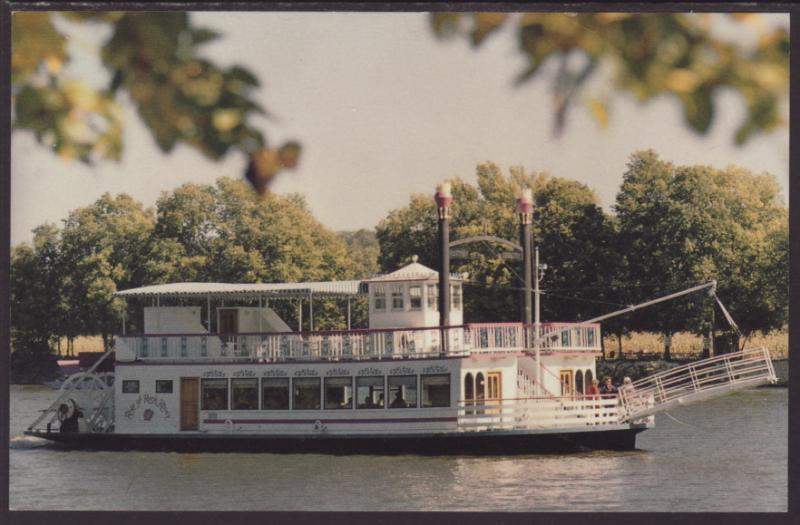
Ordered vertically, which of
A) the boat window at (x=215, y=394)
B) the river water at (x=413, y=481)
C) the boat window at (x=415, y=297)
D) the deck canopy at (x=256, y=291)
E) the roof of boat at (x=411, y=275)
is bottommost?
the river water at (x=413, y=481)

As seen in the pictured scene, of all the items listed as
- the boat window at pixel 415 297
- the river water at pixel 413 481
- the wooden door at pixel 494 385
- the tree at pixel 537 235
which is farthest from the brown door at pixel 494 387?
the tree at pixel 537 235

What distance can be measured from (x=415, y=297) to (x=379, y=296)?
64cm

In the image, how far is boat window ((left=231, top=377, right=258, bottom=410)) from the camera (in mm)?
24453

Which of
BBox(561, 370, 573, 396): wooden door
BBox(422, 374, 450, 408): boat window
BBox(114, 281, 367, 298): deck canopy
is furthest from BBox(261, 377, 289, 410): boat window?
BBox(561, 370, 573, 396): wooden door

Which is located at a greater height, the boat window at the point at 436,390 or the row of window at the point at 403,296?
the row of window at the point at 403,296

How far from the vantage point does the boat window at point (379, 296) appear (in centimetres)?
2483

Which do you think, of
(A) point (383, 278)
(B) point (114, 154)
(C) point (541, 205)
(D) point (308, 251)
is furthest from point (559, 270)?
(B) point (114, 154)

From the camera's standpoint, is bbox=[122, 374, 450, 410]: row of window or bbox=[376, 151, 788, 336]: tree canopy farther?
bbox=[376, 151, 788, 336]: tree canopy

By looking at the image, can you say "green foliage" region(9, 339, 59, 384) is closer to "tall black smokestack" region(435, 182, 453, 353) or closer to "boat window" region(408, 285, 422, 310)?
"boat window" region(408, 285, 422, 310)

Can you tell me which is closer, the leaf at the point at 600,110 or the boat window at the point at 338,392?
the leaf at the point at 600,110

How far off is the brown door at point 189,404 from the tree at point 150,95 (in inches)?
762

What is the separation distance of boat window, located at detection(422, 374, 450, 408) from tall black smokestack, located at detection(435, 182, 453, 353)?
474mm

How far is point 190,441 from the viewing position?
24406 mm

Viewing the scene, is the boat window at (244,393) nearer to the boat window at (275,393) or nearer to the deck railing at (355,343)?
the boat window at (275,393)
